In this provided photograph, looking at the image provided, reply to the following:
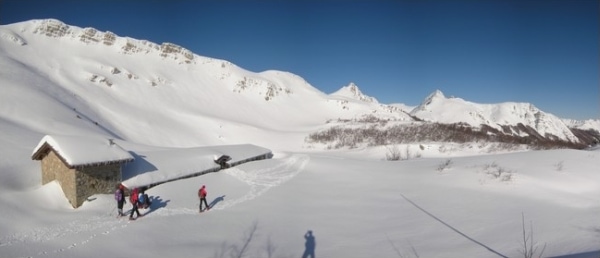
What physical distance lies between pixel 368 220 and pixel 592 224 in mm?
8029

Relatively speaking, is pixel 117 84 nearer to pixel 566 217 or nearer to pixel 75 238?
pixel 75 238

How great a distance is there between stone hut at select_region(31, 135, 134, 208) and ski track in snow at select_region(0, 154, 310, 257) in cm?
250

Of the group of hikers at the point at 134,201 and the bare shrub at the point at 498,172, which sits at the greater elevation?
the bare shrub at the point at 498,172

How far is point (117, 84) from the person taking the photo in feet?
279

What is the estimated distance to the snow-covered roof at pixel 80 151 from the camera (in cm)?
1668

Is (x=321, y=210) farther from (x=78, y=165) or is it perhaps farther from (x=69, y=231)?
(x=78, y=165)

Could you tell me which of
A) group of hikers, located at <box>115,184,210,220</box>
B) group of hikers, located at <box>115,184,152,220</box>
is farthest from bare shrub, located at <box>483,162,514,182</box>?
group of hikers, located at <box>115,184,152,220</box>

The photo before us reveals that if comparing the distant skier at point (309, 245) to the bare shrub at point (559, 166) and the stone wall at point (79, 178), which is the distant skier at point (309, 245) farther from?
the bare shrub at point (559, 166)

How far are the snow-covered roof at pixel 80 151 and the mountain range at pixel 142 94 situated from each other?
7.43 metres

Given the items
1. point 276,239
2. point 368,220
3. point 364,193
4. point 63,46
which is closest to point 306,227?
point 276,239

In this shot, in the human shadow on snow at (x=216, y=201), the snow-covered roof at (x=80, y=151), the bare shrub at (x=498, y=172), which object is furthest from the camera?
the bare shrub at (x=498, y=172)

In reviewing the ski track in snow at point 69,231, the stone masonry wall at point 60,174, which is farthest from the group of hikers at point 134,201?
the stone masonry wall at point 60,174

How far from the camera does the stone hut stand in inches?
651

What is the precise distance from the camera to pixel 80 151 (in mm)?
17328
